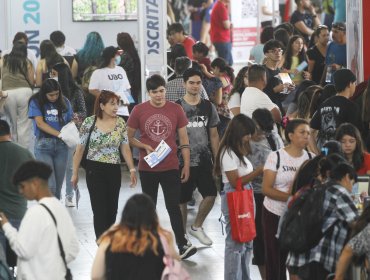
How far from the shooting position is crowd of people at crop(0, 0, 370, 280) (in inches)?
305

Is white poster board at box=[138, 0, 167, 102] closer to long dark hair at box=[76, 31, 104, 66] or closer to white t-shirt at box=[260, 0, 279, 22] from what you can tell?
long dark hair at box=[76, 31, 104, 66]

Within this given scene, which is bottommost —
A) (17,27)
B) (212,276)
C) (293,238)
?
(212,276)

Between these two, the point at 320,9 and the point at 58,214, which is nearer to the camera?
the point at 58,214

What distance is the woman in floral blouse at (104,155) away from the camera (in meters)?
11.3

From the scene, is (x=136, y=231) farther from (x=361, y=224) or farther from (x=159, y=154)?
(x=159, y=154)

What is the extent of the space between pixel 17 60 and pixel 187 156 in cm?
542

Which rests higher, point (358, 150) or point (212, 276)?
point (358, 150)

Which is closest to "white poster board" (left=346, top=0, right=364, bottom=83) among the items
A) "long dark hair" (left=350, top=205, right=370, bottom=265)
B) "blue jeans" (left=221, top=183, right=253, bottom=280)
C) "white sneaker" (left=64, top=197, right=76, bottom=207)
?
"white sneaker" (left=64, top=197, right=76, bottom=207)

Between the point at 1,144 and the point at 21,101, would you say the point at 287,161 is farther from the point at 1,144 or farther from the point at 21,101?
the point at 21,101

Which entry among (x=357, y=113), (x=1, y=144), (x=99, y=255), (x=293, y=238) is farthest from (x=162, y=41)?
(x=99, y=255)

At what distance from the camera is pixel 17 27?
62.4 ft

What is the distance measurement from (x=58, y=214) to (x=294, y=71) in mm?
8316

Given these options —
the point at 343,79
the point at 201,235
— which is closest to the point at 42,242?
the point at 343,79

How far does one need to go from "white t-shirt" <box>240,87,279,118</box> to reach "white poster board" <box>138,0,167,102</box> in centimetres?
505
